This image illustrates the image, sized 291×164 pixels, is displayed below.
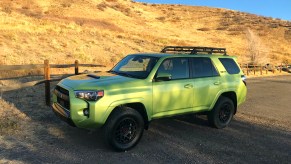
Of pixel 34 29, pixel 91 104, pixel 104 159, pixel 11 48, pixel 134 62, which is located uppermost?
pixel 34 29

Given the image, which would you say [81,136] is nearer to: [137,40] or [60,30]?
[60,30]

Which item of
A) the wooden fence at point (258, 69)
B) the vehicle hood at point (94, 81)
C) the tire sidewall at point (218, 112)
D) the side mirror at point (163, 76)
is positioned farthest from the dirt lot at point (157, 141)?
the wooden fence at point (258, 69)

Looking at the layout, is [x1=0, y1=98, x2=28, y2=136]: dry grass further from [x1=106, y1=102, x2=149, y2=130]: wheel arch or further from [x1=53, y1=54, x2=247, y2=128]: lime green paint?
[x1=106, y1=102, x2=149, y2=130]: wheel arch

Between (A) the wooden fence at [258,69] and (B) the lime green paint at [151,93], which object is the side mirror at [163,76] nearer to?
(B) the lime green paint at [151,93]

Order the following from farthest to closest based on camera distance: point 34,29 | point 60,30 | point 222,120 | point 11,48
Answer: point 60,30 < point 34,29 < point 11,48 < point 222,120

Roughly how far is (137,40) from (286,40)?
37371 millimetres

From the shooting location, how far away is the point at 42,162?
532 centimetres

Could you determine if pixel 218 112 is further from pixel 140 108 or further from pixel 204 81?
pixel 140 108

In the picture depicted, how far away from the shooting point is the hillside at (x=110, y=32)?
25.4 metres

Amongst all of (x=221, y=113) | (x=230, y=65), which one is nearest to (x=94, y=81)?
(x=221, y=113)

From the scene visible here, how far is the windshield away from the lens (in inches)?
259

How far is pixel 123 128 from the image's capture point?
5996mm

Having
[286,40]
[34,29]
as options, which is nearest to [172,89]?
[34,29]

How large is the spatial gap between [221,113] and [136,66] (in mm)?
2504
